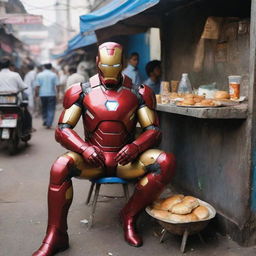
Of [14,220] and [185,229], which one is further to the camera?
[14,220]

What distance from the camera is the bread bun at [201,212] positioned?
2887 millimetres

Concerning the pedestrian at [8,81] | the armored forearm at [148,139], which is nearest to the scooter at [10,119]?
the pedestrian at [8,81]

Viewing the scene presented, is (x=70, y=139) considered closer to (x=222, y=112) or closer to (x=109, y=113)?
(x=109, y=113)

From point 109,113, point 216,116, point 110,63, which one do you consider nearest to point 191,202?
point 216,116

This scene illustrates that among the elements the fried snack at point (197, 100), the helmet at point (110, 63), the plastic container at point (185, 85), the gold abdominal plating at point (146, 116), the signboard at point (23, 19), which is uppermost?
the signboard at point (23, 19)

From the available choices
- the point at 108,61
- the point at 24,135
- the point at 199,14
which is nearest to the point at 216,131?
the point at 108,61

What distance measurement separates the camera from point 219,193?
10.8 ft

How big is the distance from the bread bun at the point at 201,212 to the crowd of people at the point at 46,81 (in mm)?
1269

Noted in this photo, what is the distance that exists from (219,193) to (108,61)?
1594 mm

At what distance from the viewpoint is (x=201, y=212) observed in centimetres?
294

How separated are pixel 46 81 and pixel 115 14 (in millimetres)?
5915

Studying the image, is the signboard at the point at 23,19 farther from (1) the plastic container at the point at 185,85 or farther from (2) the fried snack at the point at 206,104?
(2) the fried snack at the point at 206,104

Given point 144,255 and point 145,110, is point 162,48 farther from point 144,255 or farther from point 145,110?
point 144,255

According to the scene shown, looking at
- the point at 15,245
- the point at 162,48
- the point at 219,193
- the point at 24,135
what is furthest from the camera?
the point at 24,135
